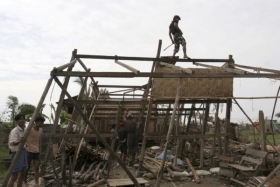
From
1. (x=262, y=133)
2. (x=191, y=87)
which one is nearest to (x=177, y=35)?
(x=191, y=87)

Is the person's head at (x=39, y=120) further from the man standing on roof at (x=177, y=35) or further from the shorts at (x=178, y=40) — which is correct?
the shorts at (x=178, y=40)

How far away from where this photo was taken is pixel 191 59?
8578 millimetres

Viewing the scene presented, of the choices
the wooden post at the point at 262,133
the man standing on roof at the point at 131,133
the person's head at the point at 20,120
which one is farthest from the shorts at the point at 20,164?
the wooden post at the point at 262,133

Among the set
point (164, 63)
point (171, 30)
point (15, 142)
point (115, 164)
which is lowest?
point (115, 164)

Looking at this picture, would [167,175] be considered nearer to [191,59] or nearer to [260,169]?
[260,169]

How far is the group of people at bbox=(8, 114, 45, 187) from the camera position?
229 inches

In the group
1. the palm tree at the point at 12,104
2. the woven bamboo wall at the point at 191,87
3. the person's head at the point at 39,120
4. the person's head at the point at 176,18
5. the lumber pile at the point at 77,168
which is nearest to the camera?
the person's head at the point at 39,120

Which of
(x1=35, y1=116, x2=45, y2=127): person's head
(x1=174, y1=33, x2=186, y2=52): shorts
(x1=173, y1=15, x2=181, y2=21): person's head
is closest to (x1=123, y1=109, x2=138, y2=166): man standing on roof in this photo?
(x1=174, y1=33, x2=186, y2=52): shorts

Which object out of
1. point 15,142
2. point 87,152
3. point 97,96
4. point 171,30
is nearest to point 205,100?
point 171,30

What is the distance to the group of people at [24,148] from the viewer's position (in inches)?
229

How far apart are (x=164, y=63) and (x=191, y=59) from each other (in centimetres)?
82

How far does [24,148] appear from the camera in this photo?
620 cm

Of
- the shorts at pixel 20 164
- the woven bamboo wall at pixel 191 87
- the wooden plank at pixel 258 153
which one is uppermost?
the woven bamboo wall at pixel 191 87

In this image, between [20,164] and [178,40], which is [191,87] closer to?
[178,40]
